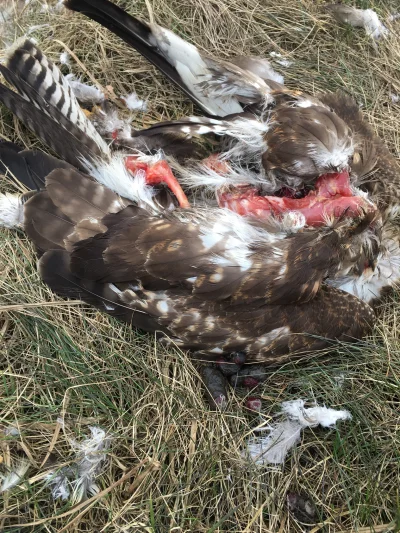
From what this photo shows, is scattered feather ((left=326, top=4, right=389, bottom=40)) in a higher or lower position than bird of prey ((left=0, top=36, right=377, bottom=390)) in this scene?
higher

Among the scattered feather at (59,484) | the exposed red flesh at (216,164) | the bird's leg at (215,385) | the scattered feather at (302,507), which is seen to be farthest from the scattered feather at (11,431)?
the exposed red flesh at (216,164)

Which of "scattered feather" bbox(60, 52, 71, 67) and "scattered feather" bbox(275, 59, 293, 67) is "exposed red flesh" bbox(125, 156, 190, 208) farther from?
"scattered feather" bbox(275, 59, 293, 67)

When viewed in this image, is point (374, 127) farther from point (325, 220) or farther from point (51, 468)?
point (51, 468)

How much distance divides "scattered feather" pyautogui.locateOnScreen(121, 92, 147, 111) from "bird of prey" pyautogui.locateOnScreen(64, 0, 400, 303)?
0.96 ft

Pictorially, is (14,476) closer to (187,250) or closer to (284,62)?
(187,250)

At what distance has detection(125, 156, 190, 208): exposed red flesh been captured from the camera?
2.52 meters

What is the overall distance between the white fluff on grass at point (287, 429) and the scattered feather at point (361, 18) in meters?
2.39

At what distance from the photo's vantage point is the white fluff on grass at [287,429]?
85.0 inches

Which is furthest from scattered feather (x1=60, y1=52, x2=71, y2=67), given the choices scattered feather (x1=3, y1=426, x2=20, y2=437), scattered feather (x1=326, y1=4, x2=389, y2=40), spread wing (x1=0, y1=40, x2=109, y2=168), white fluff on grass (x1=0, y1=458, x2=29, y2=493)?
white fluff on grass (x1=0, y1=458, x2=29, y2=493)

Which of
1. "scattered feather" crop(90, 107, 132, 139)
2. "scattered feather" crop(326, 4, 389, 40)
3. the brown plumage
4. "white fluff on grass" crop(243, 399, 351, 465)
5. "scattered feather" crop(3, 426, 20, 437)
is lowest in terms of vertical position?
"white fluff on grass" crop(243, 399, 351, 465)

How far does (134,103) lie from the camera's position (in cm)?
304

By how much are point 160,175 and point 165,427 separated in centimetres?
117

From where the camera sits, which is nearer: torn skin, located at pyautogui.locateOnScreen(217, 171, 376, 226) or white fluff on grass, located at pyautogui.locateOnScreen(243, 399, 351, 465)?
white fluff on grass, located at pyautogui.locateOnScreen(243, 399, 351, 465)

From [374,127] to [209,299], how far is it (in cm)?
169
